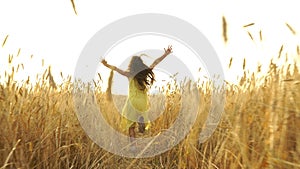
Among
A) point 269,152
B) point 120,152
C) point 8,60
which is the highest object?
point 8,60

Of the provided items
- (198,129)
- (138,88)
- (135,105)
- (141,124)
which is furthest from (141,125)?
(198,129)

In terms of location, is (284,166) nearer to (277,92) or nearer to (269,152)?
(269,152)

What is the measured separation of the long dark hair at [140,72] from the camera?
4719 mm

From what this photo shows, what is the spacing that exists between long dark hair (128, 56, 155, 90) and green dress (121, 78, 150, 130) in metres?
0.06

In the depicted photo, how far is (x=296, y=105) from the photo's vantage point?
4.90ft

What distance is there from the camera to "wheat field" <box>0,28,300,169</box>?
57.1 inches

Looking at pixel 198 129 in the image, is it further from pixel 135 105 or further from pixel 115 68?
pixel 115 68

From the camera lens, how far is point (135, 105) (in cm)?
459

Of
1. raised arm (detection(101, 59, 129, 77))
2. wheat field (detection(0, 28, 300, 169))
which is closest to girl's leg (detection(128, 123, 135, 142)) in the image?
wheat field (detection(0, 28, 300, 169))

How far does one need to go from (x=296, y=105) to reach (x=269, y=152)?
0.83 feet

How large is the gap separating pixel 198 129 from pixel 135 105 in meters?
2.21

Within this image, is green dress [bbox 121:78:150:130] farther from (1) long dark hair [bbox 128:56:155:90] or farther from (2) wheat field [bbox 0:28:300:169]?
(2) wheat field [bbox 0:28:300:169]

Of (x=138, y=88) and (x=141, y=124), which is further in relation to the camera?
(x=138, y=88)

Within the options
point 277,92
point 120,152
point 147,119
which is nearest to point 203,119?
point 120,152
